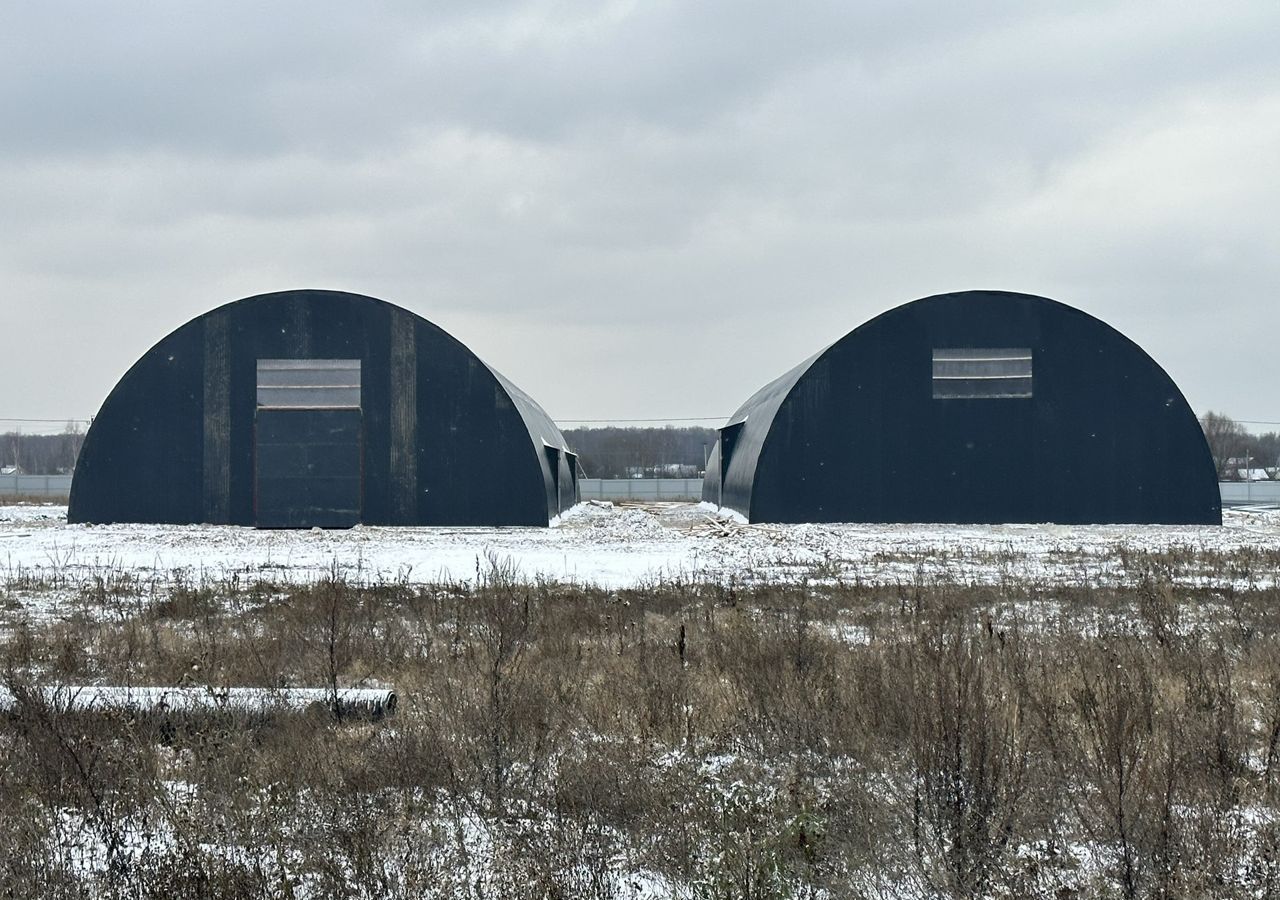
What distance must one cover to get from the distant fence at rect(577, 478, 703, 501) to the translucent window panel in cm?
4146

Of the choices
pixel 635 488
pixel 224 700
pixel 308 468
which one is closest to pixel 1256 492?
pixel 635 488

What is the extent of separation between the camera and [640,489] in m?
76.2

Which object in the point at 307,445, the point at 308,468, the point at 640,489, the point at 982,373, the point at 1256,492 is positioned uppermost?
the point at 982,373

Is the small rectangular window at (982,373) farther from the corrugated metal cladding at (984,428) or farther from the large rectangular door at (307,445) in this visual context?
the large rectangular door at (307,445)

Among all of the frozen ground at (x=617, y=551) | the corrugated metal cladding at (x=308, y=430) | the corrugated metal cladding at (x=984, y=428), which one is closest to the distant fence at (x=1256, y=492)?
the frozen ground at (x=617, y=551)

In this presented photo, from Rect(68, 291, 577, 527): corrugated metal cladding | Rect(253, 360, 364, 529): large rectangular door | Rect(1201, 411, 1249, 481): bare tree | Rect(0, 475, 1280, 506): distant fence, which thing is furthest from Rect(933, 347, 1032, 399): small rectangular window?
Rect(1201, 411, 1249, 481): bare tree

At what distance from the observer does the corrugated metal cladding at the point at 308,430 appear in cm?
3206

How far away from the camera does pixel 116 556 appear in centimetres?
2122

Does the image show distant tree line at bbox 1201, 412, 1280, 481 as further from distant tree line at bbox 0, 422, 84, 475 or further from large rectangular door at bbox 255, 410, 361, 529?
distant tree line at bbox 0, 422, 84, 475

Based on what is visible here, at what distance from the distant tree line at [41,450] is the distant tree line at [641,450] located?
231 feet

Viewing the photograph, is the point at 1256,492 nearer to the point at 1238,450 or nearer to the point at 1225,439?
the point at 1225,439

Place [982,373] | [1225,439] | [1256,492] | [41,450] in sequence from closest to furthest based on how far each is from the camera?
[982,373] < [1256,492] < [1225,439] < [41,450]

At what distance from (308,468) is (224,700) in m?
25.5

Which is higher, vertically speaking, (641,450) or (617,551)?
(641,450)
